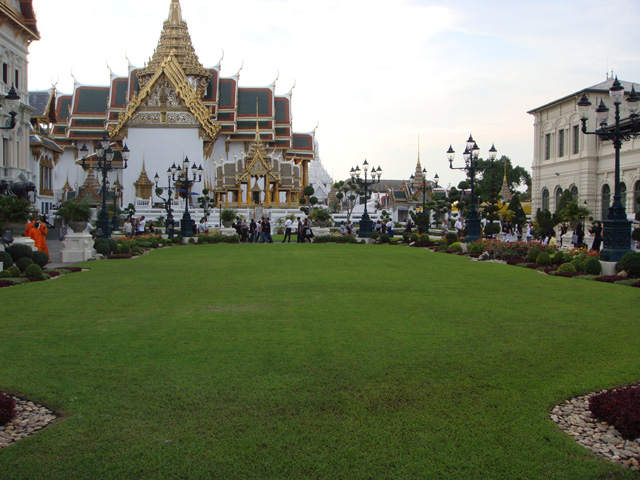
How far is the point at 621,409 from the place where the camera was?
181 inches

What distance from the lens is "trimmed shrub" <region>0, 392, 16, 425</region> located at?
15.5 feet

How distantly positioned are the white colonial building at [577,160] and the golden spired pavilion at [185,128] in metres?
22.4

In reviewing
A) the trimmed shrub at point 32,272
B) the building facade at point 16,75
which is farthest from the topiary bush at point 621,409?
the building facade at point 16,75

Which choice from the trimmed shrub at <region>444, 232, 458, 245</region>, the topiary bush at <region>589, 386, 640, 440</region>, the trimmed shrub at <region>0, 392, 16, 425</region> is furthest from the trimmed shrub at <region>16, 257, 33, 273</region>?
the trimmed shrub at <region>444, 232, 458, 245</region>

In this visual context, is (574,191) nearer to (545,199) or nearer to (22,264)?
(545,199)

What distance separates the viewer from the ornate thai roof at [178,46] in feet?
210

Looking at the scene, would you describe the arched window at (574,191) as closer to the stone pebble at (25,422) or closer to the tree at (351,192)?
the tree at (351,192)

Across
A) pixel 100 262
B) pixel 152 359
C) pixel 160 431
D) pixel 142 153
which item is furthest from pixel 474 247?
pixel 142 153

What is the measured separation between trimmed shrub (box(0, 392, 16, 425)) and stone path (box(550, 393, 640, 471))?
13.6 feet

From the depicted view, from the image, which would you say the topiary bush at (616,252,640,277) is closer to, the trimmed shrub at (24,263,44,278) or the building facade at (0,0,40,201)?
the trimmed shrub at (24,263,44,278)

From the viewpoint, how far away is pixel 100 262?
19578 mm

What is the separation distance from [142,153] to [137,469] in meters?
60.0

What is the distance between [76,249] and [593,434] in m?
18.9

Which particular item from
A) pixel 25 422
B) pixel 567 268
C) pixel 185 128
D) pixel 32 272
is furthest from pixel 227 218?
pixel 25 422
